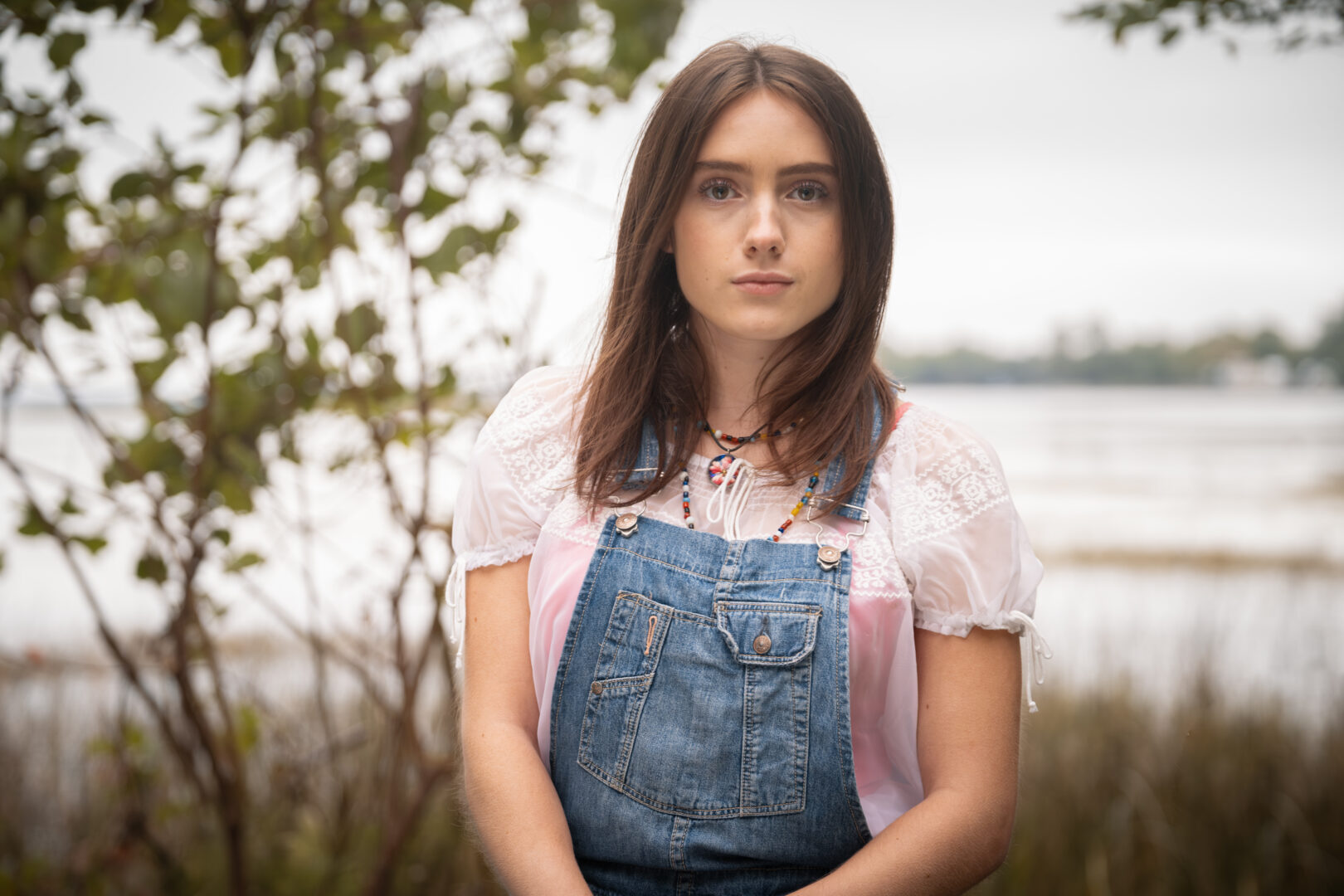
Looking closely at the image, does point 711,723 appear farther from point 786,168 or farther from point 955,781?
point 786,168

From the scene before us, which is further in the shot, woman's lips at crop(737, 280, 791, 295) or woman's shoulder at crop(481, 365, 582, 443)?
woman's shoulder at crop(481, 365, 582, 443)

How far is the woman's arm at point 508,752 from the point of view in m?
1.23

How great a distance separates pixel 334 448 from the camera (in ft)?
7.10

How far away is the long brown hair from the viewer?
4.35 feet

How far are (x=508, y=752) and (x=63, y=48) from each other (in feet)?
5.05

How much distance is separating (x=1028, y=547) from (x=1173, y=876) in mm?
2181

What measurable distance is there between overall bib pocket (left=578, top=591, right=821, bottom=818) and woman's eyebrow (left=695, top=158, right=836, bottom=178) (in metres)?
0.60

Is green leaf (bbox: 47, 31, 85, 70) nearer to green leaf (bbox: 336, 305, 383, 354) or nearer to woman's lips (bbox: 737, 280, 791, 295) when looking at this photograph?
green leaf (bbox: 336, 305, 383, 354)

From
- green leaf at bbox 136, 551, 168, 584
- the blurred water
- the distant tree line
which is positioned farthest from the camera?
the distant tree line

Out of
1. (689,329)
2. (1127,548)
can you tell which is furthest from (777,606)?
(1127,548)

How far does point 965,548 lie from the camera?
1.28 meters

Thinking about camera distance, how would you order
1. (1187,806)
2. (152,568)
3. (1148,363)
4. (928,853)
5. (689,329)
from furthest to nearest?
1. (1148,363)
2. (1187,806)
3. (152,568)
4. (689,329)
5. (928,853)

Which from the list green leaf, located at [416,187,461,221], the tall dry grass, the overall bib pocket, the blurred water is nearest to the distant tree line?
the blurred water

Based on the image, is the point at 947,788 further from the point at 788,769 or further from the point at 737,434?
the point at 737,434
